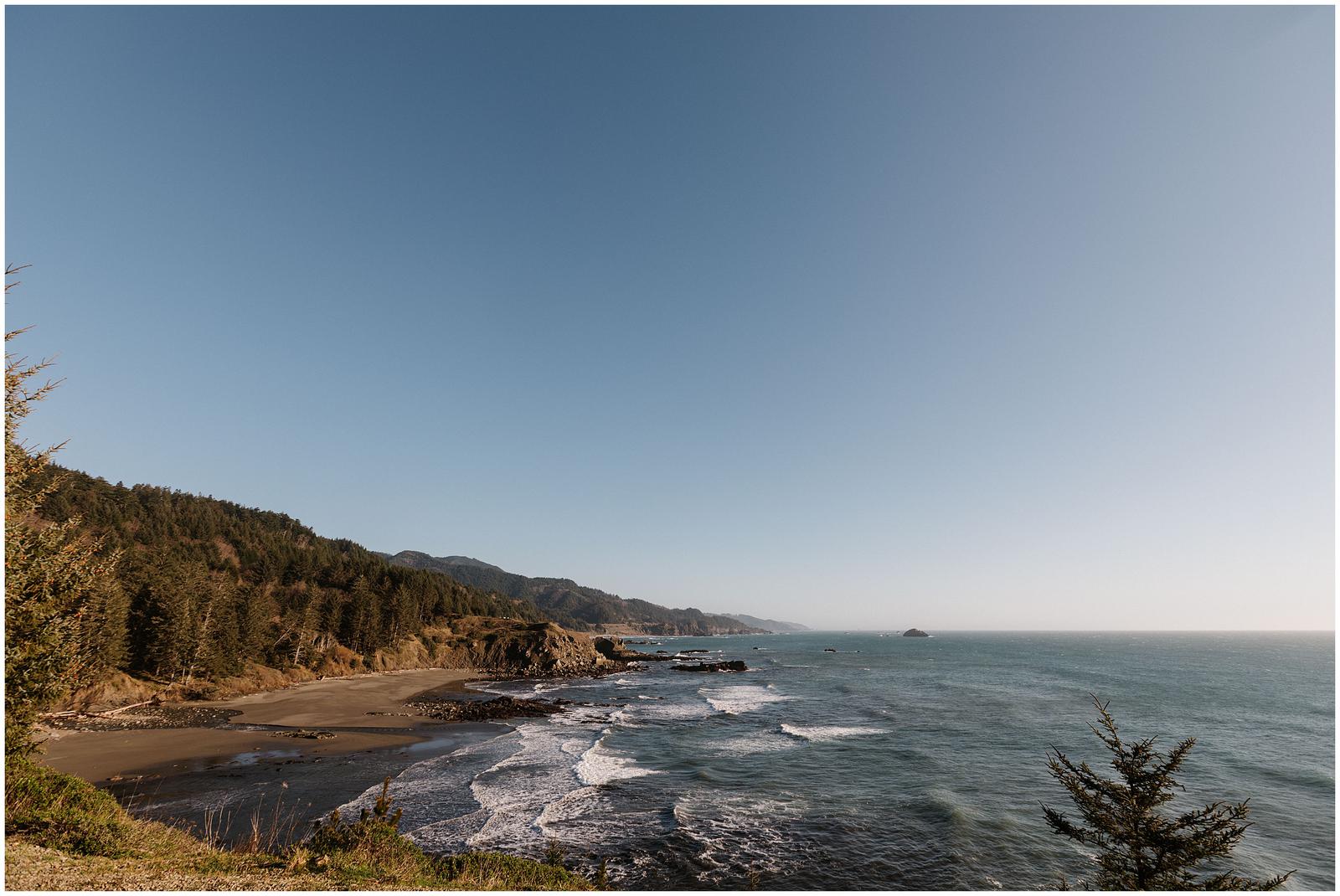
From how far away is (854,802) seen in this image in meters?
31.1

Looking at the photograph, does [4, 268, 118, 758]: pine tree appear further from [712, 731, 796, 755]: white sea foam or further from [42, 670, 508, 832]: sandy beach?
[712, 731, 796, 755]: white sea foam

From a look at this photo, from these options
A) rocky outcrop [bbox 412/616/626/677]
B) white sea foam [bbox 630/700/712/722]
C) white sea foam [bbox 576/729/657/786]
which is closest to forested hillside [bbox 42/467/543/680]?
rocky outcrop [bbox 412/616/626/677]

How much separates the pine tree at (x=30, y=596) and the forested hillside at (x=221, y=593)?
6.66m

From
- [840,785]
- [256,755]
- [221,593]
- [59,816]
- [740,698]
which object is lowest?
[740,698]

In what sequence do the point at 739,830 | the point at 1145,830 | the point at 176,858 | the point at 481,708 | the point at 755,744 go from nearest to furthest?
the point at 176,858, the point at 1145,830, the point at 739,830, the point at 755,744, the point at 481,708

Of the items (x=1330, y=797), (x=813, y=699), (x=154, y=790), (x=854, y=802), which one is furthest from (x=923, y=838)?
(x=813, y=699)

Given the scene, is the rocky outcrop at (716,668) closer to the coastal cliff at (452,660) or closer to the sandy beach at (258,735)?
the coastal cliff at (452,660)

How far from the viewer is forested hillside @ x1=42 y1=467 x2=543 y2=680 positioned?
55531mm

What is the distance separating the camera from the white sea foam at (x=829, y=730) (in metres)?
47.8

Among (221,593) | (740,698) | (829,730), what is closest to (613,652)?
(740,698)

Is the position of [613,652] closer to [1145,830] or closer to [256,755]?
[256,755]

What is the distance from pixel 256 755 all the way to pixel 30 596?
29.0m

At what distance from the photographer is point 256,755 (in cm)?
3656

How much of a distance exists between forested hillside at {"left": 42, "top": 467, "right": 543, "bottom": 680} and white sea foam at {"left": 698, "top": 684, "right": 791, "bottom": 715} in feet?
181
